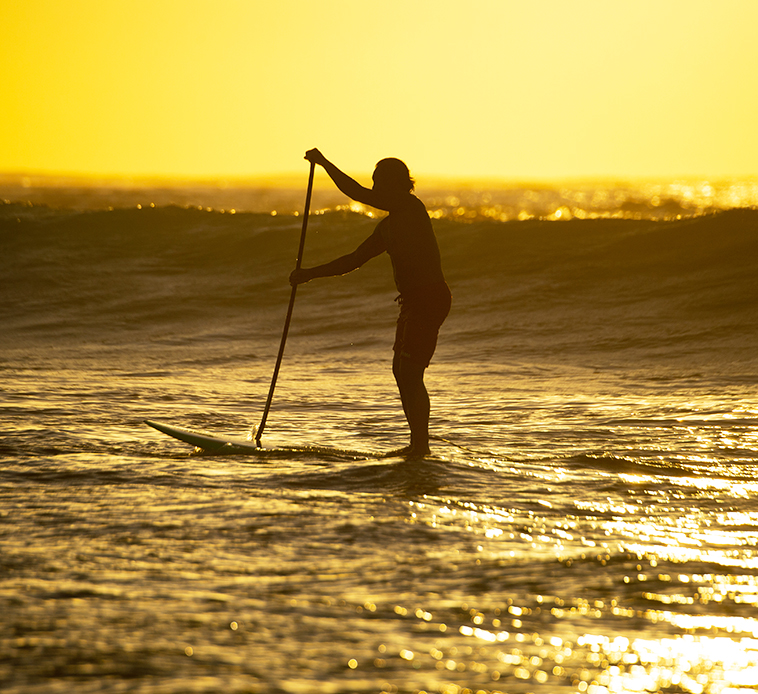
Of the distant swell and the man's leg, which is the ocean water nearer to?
the man's leg

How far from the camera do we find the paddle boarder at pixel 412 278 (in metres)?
6.22

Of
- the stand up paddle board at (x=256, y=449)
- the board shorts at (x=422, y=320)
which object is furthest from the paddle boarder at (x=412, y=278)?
the stand up paddle board at (x=256, y=449)

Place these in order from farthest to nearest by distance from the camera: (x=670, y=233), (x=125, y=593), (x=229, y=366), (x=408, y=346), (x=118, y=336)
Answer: (x=670, y=233)
(x=118, y=336)
(x=229, y=366)
(x=408, y=346)
(x=125, y=593)

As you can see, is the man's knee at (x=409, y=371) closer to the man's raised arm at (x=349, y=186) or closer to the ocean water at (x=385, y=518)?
the ocean water at (x=385, y=518)

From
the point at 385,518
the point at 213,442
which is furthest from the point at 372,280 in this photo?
the point at 385,518

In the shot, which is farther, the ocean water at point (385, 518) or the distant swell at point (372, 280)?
the distant swell at point (372, 280)

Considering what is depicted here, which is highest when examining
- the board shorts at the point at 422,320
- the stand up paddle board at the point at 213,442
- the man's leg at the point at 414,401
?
the board shorts at the point at 422,320

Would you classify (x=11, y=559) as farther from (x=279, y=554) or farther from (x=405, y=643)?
(x=405, y=643)

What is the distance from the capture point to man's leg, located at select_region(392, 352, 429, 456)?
6195 millimetres

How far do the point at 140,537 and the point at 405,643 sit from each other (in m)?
1.59

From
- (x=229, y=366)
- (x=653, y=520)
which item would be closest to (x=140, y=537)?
(x=653, y=520)

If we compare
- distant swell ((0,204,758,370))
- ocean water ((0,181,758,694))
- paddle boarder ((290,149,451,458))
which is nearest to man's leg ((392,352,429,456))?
paddle boarder ((290,149,451,458))

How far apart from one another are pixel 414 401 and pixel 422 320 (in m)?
0.49

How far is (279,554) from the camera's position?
13.7 feet
